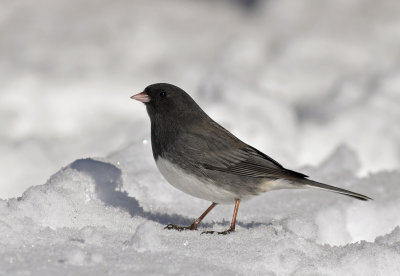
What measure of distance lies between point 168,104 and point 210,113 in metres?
2.80

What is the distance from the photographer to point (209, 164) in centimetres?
358

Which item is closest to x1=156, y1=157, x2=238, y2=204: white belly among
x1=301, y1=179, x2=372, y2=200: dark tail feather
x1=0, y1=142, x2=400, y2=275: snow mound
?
x1=0, y1=142, x2=400, y2=275: snow mound

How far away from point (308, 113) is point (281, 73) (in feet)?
4.20

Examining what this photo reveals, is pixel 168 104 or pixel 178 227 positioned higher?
pixel 168 104

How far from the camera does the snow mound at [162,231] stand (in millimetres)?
2686

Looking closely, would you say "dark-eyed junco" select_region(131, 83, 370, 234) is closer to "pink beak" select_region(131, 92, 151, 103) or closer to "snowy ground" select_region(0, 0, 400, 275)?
"pink beak" select_region(131, 92, 151, 103)

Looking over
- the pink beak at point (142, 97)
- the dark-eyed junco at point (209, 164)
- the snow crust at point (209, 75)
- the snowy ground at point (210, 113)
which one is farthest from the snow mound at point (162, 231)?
the snow crust at point (209, 75)

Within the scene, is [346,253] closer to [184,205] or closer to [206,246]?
[206,246]

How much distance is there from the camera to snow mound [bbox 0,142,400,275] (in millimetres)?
2686

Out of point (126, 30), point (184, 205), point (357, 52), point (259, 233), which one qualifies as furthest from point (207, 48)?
point (259, 233)

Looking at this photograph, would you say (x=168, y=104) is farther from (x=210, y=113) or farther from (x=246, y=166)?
(x=210, y=113)

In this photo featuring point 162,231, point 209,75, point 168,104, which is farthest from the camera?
point 209,75

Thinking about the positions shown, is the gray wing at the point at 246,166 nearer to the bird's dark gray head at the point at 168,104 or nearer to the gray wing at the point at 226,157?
the gray wing at the point at 226,157

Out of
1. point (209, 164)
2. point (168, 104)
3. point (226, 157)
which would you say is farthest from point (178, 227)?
point (168, 104)
